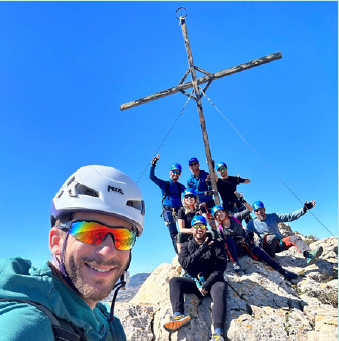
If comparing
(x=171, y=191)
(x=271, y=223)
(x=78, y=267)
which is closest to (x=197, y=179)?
(x=171, y=191)

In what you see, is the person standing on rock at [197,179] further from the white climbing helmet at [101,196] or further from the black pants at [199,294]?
the white climbing helmet at [101,196]

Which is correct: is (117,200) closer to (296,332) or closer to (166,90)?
(296,332)

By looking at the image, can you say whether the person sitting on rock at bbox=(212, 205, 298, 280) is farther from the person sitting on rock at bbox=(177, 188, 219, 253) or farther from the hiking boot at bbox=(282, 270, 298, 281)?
the person sitting on rock at bbox=(177, 188, 219, 253)

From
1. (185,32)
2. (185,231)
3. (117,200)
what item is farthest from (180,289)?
(185,32)

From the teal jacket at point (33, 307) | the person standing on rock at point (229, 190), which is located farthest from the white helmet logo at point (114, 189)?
the person standing on rock at point (229, 190)

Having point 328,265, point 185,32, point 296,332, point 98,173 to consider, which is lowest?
point 296,332

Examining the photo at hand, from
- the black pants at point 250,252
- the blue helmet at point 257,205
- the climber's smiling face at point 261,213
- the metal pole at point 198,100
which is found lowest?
the black pants at point 250,252
